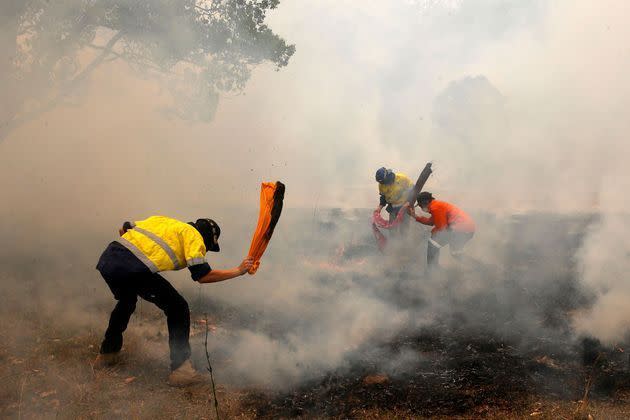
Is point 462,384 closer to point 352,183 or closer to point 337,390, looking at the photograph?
point 337,390

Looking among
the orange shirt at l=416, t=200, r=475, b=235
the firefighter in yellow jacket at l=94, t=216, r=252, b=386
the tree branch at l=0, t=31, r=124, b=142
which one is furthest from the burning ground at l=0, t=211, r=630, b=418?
the tree branch at l=0, t=31, r=124, b=142

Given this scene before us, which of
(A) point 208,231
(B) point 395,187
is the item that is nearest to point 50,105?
(A) point 208,231

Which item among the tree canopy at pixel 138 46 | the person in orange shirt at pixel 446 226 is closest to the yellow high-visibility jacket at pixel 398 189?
the person in orange shirt at pixel 446 226

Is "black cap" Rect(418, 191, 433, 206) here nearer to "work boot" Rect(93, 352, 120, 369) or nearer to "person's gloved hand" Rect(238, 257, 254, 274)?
"person's gloved hand" Rect(238, 257, 254, 274)

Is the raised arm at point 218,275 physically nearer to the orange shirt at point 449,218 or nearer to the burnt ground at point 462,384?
the burnt ground at point 462,384

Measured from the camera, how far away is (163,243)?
147 inches

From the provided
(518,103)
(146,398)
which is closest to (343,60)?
(518,103)

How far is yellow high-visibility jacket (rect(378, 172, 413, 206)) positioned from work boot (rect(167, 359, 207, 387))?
4387mm

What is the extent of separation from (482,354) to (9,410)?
400 centimetres

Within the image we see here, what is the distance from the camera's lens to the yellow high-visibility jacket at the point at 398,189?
7402mm

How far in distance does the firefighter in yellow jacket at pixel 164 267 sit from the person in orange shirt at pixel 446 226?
3552mm

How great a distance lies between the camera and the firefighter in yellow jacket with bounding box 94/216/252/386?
3.71m

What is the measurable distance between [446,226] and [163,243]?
4.16 metres

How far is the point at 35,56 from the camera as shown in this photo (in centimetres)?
786
